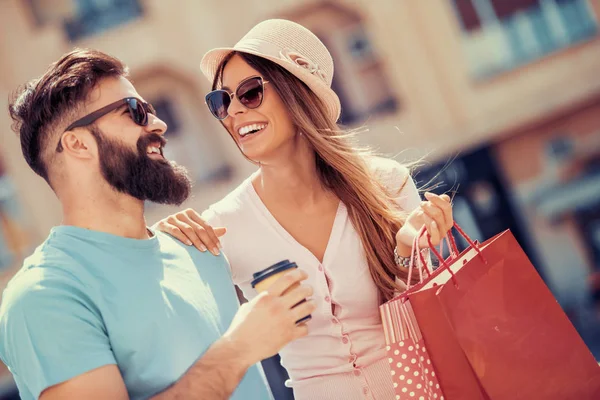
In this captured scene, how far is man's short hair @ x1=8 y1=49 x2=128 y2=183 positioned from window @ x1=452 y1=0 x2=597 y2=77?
1243cm

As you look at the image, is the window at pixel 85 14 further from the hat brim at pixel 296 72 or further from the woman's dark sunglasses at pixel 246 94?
the woman's dark sunglasses at pixel 246 94

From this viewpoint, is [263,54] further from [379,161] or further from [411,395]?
[411,395]

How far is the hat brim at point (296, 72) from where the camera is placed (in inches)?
123

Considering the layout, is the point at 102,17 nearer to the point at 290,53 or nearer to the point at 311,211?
the point at 290,53

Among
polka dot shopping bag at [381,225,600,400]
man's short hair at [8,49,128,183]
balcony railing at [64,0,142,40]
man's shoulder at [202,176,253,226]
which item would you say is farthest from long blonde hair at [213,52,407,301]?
balcony railing at [64,0,142,40]

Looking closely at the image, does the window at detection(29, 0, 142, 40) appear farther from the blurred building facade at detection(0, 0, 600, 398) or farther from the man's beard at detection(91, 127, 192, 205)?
the man's beard at detection(91, 127, 192, 205)

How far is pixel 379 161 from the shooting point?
11.3ft

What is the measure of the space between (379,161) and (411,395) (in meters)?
1.24

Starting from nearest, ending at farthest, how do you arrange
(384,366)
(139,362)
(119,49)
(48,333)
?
(48,333) → (139,362) → (384,366) → (119,49)

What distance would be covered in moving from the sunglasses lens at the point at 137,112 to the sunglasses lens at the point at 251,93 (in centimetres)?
54

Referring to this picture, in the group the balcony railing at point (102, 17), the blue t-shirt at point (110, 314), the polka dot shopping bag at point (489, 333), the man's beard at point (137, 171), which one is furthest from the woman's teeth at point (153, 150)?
the balcony railing at point (102, 17)

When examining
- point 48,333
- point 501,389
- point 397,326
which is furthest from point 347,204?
point 48,333

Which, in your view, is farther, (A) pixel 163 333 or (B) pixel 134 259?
(B) pixel 134 259

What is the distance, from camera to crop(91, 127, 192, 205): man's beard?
8.64ft
